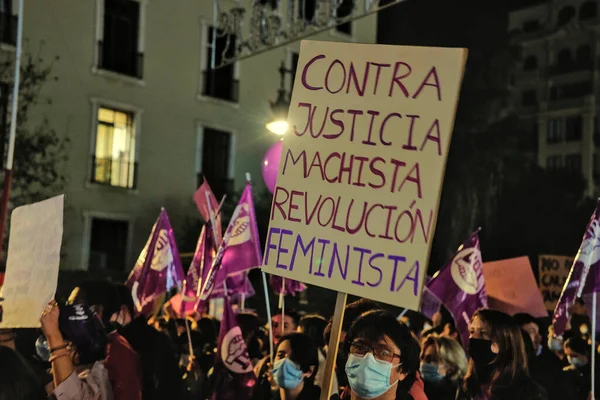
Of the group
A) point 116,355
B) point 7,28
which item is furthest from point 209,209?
point 7,28

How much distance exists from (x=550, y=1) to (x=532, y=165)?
4.95 meters

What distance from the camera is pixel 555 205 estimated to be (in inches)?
731

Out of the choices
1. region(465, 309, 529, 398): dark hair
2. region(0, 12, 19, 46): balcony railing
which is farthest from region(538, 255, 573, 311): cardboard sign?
region(0, 12, 19, 46): balcony railing

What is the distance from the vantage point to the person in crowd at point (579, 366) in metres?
5.85

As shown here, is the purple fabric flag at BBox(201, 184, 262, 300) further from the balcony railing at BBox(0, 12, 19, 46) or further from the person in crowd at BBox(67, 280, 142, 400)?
the balcony railing at BBox(0, 12, 19, 46)

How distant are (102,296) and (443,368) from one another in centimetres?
222

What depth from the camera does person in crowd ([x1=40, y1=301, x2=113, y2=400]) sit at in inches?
119

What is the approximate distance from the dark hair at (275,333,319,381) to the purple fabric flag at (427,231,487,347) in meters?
2.13

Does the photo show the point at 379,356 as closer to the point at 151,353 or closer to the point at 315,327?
the point at 151,353

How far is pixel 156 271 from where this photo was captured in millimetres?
6484

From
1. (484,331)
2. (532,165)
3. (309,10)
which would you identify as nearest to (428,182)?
(484,331)

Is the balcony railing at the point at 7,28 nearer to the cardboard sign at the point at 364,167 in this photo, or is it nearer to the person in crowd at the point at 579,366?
the person in crowd at the point at 579,366

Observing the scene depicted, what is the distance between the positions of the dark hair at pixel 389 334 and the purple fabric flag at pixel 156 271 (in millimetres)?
3552

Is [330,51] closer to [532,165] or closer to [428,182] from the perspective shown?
[428,182]
